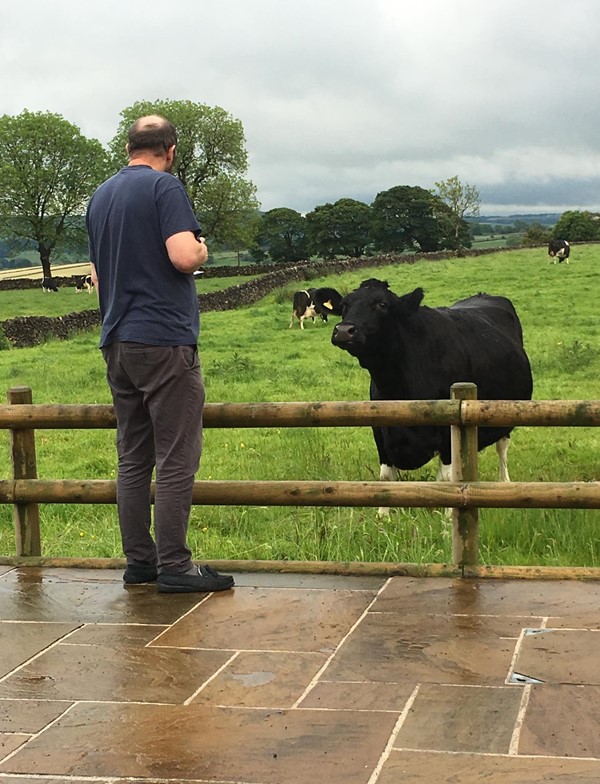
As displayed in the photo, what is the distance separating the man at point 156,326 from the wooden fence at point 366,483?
508 millimetres

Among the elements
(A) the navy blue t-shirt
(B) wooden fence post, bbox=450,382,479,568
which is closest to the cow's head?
(B) wooden fence post, bbox=450,382,479,568

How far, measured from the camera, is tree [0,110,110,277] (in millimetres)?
66625

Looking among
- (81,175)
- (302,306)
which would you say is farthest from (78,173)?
(302,306)

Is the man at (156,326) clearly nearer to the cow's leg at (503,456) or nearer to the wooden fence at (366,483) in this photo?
the wooden fence at (366,483)

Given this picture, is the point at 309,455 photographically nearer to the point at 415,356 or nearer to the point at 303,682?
the point at 415,356

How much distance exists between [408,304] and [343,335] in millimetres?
898

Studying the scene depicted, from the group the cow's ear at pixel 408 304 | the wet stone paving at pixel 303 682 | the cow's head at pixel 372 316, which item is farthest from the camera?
the cow's ear at pixel 408 304

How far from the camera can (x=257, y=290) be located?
42.6 metres

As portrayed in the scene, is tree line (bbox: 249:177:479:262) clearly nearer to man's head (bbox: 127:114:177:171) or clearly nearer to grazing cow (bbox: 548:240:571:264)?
grazing cow (bbox: 548:240:571:264)

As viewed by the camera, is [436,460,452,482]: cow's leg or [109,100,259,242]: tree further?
[109,100,259,242]: tree

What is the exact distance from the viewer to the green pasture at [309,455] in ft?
23.1

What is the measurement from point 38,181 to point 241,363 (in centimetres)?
5108

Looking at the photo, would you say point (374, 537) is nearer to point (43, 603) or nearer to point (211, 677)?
point (43, 603)

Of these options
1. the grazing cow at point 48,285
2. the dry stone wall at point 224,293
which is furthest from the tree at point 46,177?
the grazing cow at point 48,285
